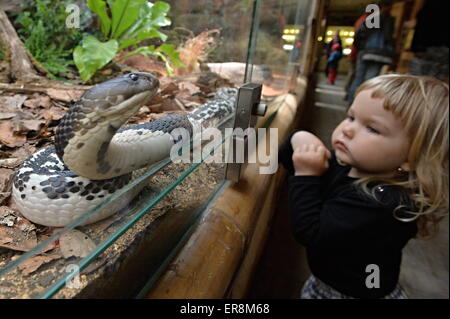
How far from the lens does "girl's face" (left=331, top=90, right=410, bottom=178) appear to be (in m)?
0.62

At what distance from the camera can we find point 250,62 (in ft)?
2.23

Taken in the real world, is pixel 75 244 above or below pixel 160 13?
below

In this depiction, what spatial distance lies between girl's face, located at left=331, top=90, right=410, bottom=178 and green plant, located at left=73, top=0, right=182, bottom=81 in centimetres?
46

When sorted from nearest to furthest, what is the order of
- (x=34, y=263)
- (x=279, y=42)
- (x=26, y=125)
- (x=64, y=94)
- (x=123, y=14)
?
1. (x=34, y=263)
2. (x=26, y=125)
3. (x=64, y=94)
4. (x=123, y=14)
5. (x=279, y=42)

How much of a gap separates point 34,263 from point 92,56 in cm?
62

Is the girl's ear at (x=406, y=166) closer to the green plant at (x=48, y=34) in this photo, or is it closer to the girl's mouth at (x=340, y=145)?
the girl's mouth at (x=340, y=145)

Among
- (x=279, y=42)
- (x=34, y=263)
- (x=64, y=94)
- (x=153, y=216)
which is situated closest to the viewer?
(x=34, y=263)

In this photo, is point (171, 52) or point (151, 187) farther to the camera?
point (171, 52)

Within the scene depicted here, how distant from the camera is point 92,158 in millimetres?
356

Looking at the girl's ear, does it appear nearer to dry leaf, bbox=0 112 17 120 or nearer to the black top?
the black top

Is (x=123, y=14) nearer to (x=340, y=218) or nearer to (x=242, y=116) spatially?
(x=242, y=116)

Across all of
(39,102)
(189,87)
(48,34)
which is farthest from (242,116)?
(48,34)

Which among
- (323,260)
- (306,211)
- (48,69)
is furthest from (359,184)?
(48,69)

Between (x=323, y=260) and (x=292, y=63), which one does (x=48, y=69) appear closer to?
(x=323, y=260)
